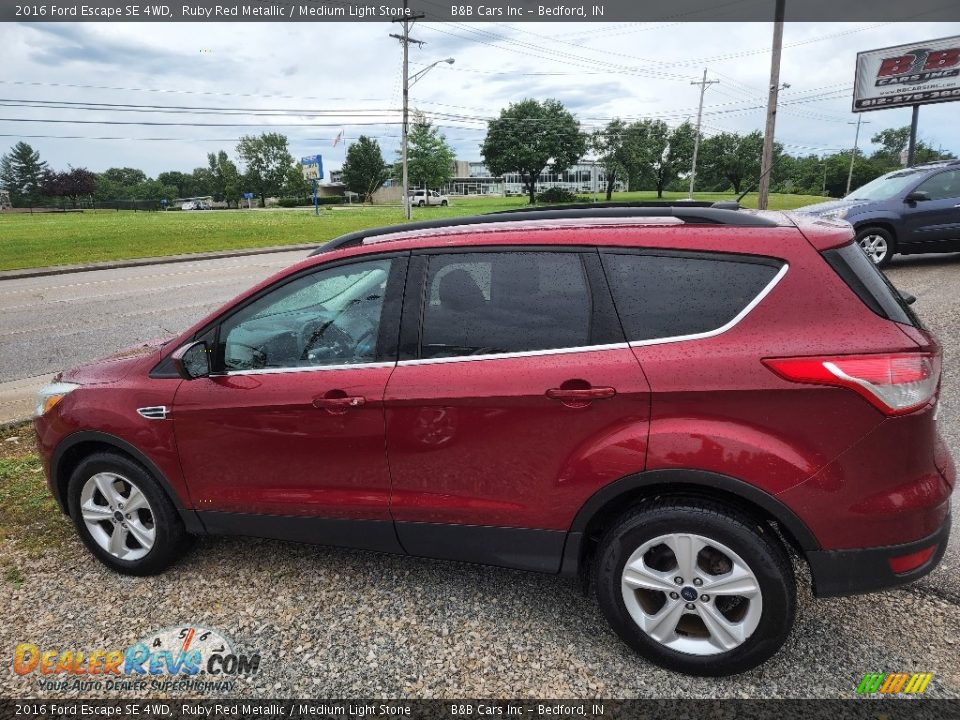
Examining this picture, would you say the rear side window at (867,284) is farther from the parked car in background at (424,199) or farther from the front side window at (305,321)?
the parked car in background at (424,199)

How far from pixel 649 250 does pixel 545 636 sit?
1617mm

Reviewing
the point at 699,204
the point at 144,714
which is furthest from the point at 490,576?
the point at 699,204

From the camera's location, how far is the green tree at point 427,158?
7894 cm

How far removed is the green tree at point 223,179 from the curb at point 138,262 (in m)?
99.3

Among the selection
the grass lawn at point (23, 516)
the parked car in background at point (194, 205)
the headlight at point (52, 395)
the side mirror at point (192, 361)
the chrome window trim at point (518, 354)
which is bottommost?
the grass lawn at point (23, 516)

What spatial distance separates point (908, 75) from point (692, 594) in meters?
26.9

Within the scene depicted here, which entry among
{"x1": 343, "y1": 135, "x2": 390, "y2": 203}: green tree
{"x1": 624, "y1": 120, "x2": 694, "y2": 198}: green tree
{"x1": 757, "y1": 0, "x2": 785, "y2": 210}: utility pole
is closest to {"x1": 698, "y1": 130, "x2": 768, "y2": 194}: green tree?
{"x1": 624, "y1": 120, "x2": 694, "y2": 198}: green tree

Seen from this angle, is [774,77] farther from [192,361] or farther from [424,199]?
[424,199]

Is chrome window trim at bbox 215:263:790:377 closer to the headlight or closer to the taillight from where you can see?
the taillight

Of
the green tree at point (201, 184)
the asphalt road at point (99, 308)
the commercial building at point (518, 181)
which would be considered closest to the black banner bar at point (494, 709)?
the asphalt road at point (99, 308)

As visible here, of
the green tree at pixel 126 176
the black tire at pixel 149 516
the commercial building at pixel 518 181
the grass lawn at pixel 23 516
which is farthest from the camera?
the green tree at pixel 126 176

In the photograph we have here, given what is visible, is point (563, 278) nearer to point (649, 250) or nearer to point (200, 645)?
point (649, 250)

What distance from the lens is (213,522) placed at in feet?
9.66

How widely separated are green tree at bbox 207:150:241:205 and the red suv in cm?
12036
